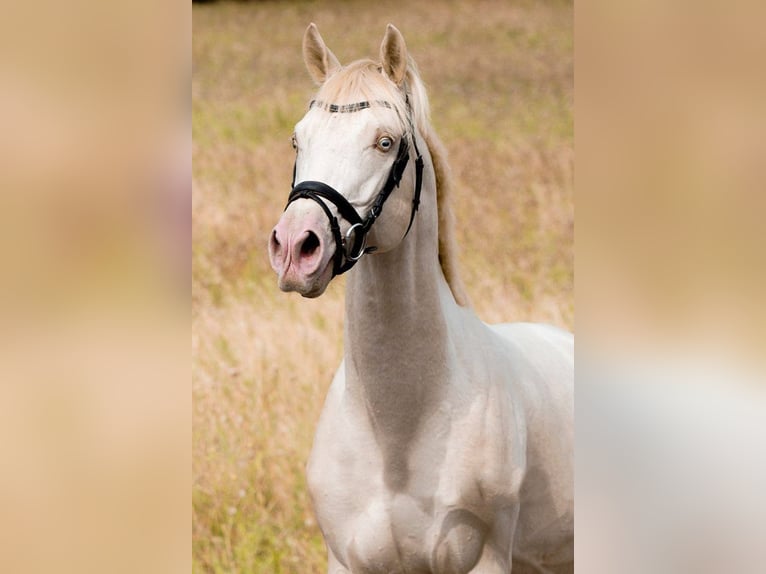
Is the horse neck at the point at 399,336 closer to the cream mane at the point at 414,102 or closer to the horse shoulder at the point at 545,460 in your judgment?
the cream mane at the point at 414,102

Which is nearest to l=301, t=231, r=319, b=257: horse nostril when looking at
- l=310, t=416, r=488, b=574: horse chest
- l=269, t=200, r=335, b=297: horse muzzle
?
l=269, t=200, r=335, b=297: horse muzzle

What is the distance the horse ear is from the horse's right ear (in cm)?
17

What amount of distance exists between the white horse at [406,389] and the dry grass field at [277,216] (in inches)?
18.5

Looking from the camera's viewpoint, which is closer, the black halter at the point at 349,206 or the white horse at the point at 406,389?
the black halter at the point at 349,206

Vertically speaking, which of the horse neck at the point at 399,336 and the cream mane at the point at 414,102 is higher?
the cream mane at the point at 414,102

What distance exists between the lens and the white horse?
2959mm

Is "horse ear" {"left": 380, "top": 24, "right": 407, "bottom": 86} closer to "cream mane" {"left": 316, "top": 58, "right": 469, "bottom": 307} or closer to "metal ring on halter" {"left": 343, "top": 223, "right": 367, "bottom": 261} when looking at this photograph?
"cream mane" {"left": 316, "top": 58, "right": 469, "bottom": 307}

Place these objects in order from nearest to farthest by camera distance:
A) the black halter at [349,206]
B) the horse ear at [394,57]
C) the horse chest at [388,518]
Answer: the black halter at [349,206]
the horse ear at [394,57]
the horse chest at [388,518]

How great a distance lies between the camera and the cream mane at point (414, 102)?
9.60 feet

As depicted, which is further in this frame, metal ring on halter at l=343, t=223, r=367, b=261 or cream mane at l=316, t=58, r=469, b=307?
cream mane at l=316, t=58, r=469, b=307
